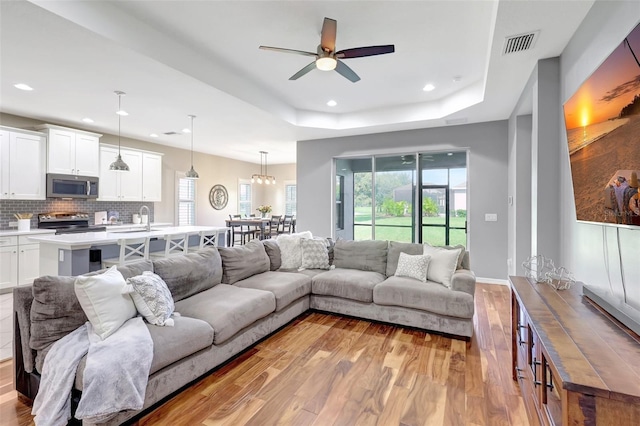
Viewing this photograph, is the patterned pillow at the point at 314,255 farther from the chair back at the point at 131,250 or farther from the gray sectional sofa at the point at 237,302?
the chair back at the point at 131,250

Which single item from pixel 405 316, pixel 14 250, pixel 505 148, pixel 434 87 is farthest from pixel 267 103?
pixel 14 250

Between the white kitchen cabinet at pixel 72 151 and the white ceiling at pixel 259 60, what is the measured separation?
11.2 inches

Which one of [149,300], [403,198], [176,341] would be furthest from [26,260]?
[403,198]

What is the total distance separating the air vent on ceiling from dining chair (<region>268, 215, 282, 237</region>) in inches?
253

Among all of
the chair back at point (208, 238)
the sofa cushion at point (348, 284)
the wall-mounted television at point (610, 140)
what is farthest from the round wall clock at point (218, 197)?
the wall-mounted television at point (610, 140)

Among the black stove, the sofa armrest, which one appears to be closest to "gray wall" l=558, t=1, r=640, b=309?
the sofa armrest

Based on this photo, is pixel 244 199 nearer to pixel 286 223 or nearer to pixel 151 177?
pixel 286 223

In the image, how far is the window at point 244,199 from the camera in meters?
10.0

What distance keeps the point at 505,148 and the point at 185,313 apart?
528 centimetres

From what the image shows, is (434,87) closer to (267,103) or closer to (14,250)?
(267,103)

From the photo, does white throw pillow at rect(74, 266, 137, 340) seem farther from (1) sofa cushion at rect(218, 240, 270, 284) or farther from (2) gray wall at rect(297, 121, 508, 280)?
(2) gray wall at rect(297, 121, 508, 280)

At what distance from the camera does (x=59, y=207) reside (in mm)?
5594

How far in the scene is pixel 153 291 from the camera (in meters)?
2.27

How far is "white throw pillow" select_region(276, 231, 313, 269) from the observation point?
4070 mm
